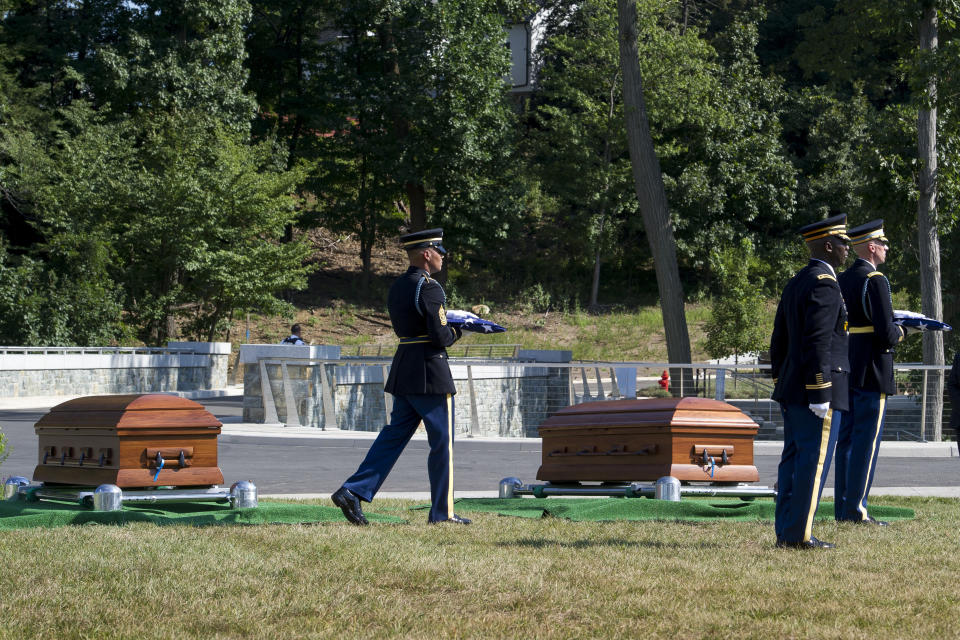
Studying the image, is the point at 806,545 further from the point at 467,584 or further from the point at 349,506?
the point at 349,506

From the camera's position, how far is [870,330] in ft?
25.1

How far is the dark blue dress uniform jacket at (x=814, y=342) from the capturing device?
6285 millimetres

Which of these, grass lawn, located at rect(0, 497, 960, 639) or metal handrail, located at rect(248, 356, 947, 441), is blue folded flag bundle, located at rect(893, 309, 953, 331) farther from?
metal handrail, located at rect(248, 356, 947, 441)

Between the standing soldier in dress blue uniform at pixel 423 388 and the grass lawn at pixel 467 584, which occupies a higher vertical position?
the standing soldier in dress blue uniform at pixel 423 388

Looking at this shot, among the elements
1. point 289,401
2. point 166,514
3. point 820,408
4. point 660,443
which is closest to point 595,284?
point 289,401

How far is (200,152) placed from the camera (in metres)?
35.2

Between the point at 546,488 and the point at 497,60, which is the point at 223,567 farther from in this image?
the point at 497,60

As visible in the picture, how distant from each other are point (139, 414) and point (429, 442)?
2083mm

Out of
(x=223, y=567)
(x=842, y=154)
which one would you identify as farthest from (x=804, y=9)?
(x=223, y=567)

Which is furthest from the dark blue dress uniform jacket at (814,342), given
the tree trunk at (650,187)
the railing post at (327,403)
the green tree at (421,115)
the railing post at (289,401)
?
the green tree at (421,115)

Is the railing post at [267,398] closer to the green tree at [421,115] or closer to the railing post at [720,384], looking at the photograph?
the railing post at [720,384]

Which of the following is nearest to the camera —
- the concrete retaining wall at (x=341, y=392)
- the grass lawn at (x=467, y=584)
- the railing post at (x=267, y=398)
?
the grass lawn at (x=467, y=584)

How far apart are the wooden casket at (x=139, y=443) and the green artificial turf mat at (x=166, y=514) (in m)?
0.24

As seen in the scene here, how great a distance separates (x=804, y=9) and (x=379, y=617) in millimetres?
51677
